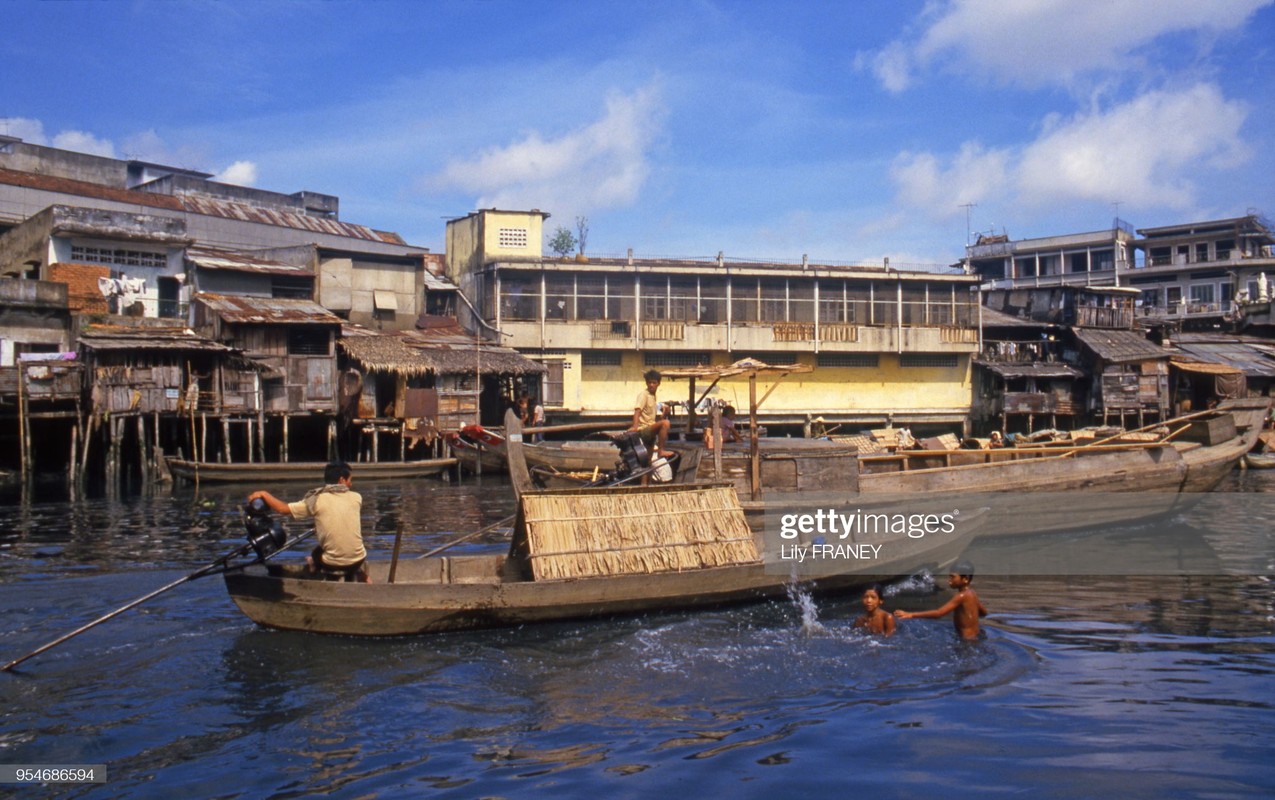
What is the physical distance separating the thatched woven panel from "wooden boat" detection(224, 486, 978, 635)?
1 centimetres

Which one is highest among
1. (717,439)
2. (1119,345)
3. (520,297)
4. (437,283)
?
(437,283)

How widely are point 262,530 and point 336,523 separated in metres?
0.70

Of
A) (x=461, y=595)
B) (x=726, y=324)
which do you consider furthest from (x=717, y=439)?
(x=726, y=324)

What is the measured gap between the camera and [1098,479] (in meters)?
18.2

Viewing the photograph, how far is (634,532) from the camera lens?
10633mm

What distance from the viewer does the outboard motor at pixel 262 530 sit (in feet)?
30.9

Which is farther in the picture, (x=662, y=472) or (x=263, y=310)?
(x=263, y=310)

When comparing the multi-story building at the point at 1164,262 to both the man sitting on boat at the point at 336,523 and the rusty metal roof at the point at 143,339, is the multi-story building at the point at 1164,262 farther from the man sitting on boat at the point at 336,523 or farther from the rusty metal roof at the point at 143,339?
the man sitting on boat at the point at 336,523

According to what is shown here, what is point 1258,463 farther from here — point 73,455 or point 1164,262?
point 73,455

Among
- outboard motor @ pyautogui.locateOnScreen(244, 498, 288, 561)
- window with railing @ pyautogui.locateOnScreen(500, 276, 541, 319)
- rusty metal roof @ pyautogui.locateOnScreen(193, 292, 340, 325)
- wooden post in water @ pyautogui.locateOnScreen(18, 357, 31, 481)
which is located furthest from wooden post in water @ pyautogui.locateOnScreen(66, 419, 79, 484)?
outboard motor @ pyautogui.locateOnScreen(244, 498, 288, 561)

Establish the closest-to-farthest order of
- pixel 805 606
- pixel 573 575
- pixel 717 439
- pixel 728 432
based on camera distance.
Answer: pixel 573 575 → pixel 805 606 → pixel 717 439 → pixel 728 432

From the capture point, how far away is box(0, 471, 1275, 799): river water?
264 inches

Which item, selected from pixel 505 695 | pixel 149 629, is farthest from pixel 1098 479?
pixel 149 629

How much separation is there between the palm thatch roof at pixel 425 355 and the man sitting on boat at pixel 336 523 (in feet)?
62.6
